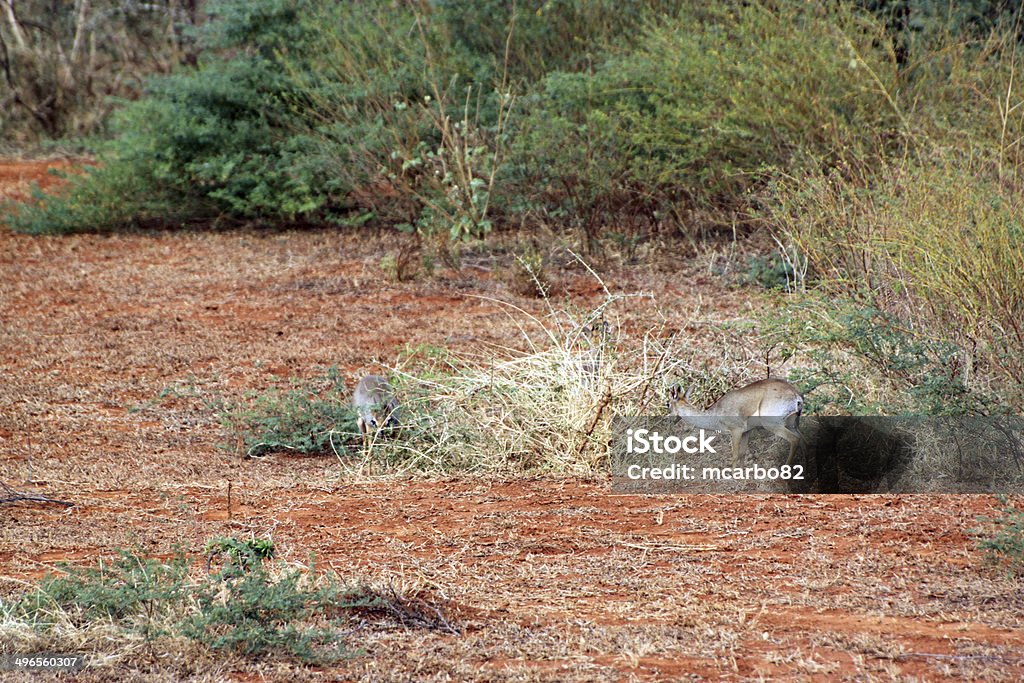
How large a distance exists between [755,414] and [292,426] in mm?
2240

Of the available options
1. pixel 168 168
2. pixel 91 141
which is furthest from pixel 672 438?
pixel 91 141

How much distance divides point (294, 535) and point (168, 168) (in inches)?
328

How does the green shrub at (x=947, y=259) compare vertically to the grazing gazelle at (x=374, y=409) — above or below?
above

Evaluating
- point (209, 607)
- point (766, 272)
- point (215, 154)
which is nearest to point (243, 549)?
point (209, 607)

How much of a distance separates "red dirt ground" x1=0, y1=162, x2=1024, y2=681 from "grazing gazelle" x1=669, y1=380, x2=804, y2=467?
0.28m

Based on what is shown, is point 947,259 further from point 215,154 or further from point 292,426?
point 215,154

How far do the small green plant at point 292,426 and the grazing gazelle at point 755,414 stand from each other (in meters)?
1.66

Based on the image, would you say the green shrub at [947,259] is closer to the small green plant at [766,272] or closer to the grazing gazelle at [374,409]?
the small green plant at [766,272]

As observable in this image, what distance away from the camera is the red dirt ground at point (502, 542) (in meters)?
3.17

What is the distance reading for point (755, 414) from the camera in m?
4.67

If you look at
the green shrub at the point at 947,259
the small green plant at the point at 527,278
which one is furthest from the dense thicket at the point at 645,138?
the small green plant at the point at 527,278

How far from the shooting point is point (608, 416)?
5.21m

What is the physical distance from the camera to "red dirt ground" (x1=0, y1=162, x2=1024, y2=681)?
10.4 ft

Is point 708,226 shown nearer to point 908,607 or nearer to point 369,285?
point 369,285
